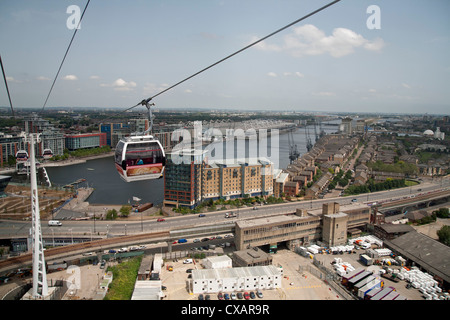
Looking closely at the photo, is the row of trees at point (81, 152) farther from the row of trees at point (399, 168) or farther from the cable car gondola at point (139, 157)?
the cable car gondola at point (139, 157)

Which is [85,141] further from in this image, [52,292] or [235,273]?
[235,273]

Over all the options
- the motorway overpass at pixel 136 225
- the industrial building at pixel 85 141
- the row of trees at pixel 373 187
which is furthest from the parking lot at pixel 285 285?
the industrial building at pixel 85 141

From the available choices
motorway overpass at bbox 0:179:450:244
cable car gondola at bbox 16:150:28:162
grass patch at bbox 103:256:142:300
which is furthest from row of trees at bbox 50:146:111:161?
grass patch at bbox 103:256:142:300

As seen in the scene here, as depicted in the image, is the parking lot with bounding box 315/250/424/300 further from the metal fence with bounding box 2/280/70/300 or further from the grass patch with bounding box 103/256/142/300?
the metal fence with bounding box 2/280/70/300

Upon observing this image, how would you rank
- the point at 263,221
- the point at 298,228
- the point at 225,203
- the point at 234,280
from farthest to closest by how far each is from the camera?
the point at 225,203
the point at 298,228
the point at 263,221
the point at 234,280

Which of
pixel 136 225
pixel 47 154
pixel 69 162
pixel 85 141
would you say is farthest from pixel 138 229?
pixel 85 141
